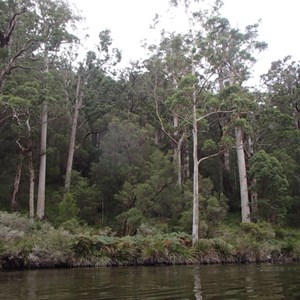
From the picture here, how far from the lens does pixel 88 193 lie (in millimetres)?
30891

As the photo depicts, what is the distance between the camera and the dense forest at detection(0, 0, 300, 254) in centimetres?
2698

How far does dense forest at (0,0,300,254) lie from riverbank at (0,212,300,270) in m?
1.51

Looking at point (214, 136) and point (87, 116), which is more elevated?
point (87, 116)

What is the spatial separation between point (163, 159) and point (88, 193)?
21.2 feet

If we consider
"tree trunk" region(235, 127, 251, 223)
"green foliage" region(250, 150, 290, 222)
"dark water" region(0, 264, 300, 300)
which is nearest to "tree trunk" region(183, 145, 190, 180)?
"tree trunk" region(235, 127, 251, 223)

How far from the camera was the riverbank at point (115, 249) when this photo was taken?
57.9ft

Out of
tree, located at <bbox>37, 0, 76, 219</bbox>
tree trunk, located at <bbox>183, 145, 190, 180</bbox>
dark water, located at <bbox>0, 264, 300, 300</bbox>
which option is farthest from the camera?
tree trunk, located at <bbox>183, 145, 190, 180</bbox>

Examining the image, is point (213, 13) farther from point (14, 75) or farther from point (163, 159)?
point (14, 75)

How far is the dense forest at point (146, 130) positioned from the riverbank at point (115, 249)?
1.51 metres

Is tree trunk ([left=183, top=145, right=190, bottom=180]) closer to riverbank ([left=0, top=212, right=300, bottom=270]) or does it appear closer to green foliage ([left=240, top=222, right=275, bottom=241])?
green foliage ([left=240, top=222, right=275, bottom=241])

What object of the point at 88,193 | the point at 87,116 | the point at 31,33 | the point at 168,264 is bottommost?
the point at 168,264

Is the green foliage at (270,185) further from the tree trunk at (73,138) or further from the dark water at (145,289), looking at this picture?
the dark water at (145,289)

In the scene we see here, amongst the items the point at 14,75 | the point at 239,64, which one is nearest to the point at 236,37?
the point at 239,64

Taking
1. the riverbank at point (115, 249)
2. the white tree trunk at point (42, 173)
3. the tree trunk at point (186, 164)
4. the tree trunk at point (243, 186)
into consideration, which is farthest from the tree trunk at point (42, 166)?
the tree trunk at point (243, 186)
